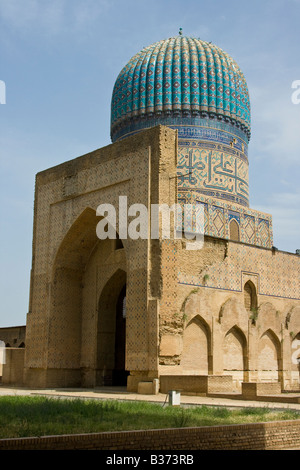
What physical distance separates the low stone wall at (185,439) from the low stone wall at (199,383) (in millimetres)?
4511

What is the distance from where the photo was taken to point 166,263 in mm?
11406

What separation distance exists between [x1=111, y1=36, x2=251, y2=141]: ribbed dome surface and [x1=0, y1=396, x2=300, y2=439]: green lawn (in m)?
12.3

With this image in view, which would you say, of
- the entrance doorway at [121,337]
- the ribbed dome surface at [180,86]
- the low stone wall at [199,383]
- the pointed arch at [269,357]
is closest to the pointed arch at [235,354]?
the pointed arch at [269,357]

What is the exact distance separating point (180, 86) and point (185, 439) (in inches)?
561

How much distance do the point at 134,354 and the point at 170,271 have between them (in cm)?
167

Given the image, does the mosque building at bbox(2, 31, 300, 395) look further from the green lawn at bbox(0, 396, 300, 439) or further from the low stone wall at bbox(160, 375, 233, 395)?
the green lawn at bbox(0, 396, 300, 439)

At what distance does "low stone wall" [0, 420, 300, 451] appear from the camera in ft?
13.8

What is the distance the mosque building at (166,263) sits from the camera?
11.5 metres

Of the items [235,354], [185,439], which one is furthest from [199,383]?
[185,439]

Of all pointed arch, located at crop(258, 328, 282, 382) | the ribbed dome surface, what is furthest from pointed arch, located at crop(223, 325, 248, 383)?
the ribbed dome surface
